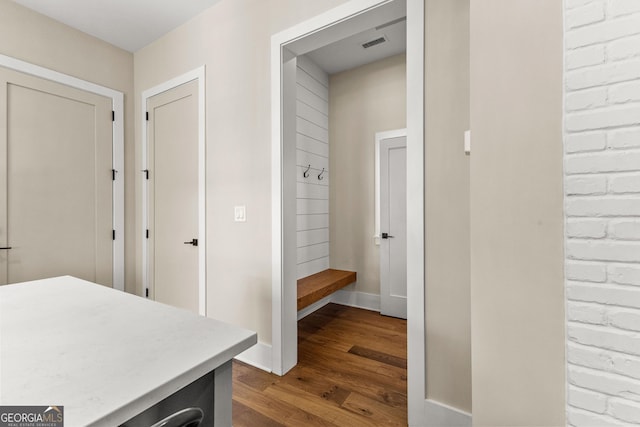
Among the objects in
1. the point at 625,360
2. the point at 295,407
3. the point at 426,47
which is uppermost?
the point at 426,47

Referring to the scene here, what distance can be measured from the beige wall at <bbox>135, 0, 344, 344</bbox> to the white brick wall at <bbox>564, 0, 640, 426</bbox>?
5.07 feet

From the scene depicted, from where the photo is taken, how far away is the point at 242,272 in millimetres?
2215

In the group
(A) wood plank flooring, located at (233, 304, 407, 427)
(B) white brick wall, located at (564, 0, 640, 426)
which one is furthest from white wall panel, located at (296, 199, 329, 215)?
(B) white brick wall, located at (564, 0, 640, 426)

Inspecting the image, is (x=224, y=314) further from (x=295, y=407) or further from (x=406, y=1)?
(x=406, y=1)

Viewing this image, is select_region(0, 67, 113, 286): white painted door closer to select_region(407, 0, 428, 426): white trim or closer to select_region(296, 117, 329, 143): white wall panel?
select_region(296, 117, 329, 143): white wall panel

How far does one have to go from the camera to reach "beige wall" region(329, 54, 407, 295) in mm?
3230

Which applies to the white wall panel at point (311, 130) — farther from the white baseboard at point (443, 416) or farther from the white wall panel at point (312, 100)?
the white baseboard at point (443, 416)

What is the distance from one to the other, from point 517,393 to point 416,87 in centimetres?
143

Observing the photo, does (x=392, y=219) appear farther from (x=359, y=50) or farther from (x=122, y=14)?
(x=122, y=14)

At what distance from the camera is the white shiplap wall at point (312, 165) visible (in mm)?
3125

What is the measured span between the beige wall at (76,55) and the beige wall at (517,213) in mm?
3132

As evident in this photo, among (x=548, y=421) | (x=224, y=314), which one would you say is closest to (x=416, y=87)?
(x=548, y=421)

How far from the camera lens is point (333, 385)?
1.87 metres

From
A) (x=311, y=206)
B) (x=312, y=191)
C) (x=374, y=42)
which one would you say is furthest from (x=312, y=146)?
(x=374, y=42)
